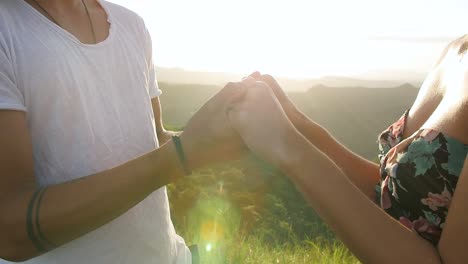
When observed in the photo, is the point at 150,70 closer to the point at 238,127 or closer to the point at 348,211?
the point at 238,127

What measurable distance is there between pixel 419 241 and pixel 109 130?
1113mm

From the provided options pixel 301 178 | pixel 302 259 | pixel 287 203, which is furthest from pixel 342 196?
pixel 287 203

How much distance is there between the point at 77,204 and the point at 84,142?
0.83 feet

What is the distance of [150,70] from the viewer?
203 centimetres

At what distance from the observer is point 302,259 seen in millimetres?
3676

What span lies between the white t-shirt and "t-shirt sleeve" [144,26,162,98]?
10 cm

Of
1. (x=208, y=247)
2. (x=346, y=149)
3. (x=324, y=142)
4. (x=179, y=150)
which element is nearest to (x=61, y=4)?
(x=179, y=150)

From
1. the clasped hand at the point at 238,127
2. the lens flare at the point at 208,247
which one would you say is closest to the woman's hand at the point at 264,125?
the clasped hand at the point at 238,127

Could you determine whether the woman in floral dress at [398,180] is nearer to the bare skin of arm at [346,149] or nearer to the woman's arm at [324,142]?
the bare skin of arm at [346,149]

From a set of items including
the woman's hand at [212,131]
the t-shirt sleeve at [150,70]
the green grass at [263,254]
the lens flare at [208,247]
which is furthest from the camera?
the lens flare at [208,247]

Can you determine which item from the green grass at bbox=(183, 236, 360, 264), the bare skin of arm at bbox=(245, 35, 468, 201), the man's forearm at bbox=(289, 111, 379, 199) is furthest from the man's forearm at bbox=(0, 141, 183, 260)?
the green grass at bbox=(183, 236, 360, 264)

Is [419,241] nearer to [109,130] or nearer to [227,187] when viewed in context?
[109,130]

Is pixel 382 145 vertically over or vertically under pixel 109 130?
under

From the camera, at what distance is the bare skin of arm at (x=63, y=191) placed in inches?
51.4
